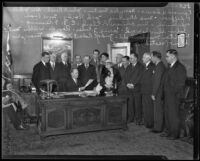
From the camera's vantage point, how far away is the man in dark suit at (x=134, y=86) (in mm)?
6145

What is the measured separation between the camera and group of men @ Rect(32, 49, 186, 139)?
16.4 ft

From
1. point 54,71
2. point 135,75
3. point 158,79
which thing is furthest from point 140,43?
point 54,71

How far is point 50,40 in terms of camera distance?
7.46 meters

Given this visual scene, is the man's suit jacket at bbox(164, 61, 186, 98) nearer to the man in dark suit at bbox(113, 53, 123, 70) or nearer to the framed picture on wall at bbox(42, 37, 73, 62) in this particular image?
the man in dark suit at bbox(113, 53, 123, 70)

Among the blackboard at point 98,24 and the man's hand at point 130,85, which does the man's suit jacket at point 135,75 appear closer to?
the man's hand at point 130,85

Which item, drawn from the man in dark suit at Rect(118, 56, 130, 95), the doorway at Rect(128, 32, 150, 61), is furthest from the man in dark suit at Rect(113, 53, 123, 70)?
the doorway at Rect(128, 32, 150, 61)

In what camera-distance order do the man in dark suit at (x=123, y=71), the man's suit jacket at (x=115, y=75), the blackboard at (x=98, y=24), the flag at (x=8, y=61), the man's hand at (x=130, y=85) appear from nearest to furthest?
the blackboard at (x=98, y=24), the man's suit jacket at (x=115, y=75), the flag at (x=8, y=61), the man's hand at (x=130, y=85), the man in dark suit at (x=123, y=71)

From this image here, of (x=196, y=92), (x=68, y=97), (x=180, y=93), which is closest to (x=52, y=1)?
(x=68, y=97)

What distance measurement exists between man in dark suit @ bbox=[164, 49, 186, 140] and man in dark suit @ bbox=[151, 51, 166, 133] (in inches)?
9.4

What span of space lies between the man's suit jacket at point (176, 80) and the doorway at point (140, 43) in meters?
1.60

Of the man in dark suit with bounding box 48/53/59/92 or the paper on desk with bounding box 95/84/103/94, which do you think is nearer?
the paper on desk with bounding box 95/84/103/94

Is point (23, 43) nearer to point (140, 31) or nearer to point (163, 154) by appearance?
point (140, 31)

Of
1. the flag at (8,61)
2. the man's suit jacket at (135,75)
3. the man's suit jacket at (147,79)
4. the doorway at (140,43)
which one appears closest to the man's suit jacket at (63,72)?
the flag at (8,61)

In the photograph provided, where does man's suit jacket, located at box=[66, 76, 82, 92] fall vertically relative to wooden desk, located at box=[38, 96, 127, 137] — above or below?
above
